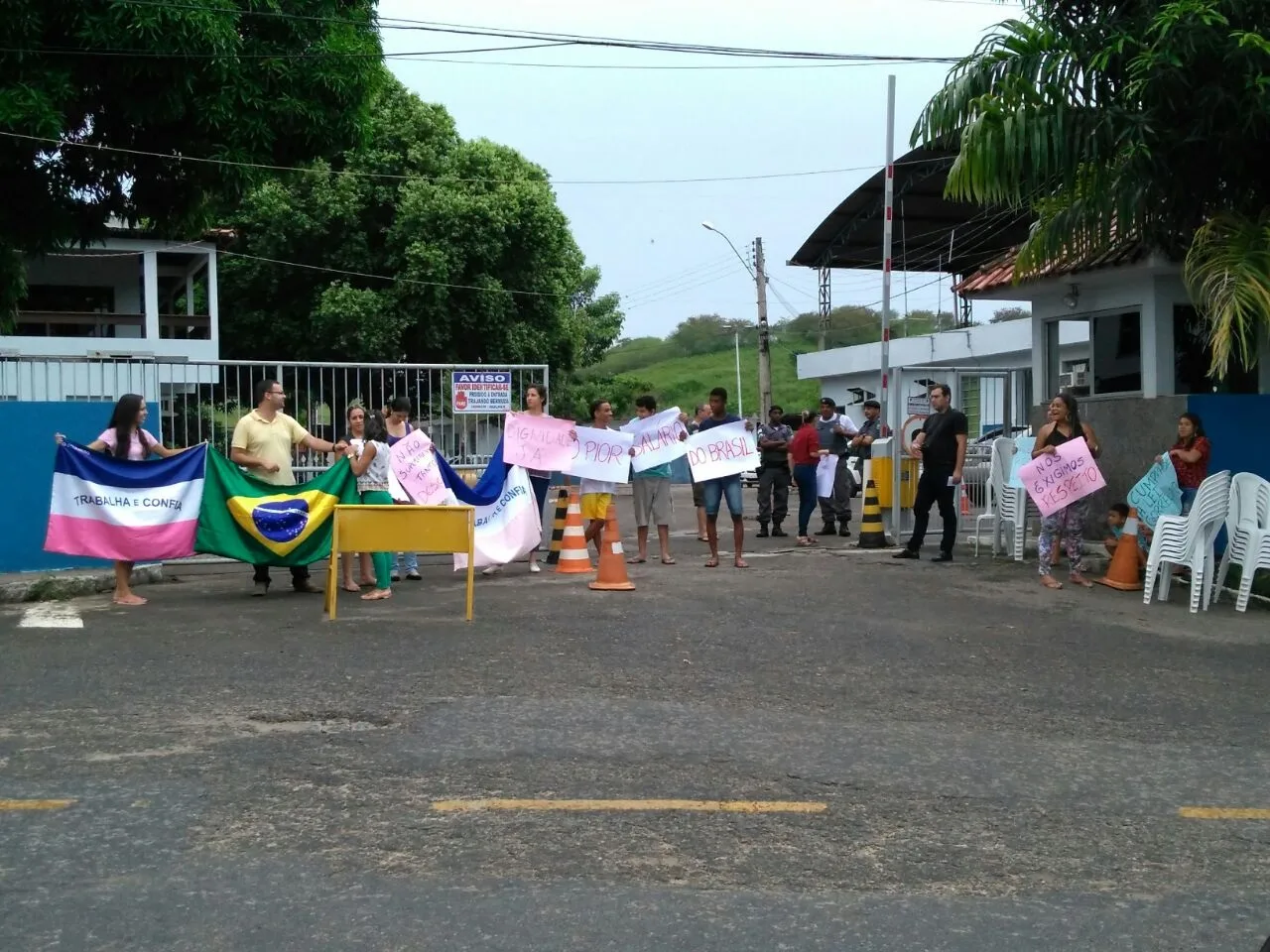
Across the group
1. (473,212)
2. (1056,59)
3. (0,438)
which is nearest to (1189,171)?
(1056,59)

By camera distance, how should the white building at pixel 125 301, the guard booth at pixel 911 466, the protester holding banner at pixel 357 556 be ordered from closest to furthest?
the protester holding banner at pixel 357 556 < the guard booth at pixel 911 466 < the white building at pixel 125 301

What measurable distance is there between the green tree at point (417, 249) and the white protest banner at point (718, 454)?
19.8m

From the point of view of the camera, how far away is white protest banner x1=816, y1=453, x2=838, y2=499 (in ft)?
58.5

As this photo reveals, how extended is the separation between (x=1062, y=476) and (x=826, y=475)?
5.56 m

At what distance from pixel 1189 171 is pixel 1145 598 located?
12.9 ft

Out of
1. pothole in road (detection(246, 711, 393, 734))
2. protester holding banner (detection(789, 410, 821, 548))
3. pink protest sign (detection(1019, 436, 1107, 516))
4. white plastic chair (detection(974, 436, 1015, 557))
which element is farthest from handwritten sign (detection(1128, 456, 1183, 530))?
pothole in road (detection(246, 711, 393, 734))

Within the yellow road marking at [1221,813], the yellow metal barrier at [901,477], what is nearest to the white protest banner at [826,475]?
the yellow metal barrier at [901,477]

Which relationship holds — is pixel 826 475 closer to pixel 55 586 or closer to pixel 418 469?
pixel 418 469

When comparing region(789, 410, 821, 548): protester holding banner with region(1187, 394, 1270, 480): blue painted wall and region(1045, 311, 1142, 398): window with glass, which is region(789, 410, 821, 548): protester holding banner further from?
region(1187, 394, 1270, 480): blue painted wall

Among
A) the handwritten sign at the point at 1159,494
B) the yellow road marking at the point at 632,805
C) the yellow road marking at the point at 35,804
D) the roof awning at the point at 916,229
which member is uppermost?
the roof awning at the point at 916,229

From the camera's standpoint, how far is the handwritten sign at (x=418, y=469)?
12891 millimetres

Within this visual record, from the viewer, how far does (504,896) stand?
4.57 m

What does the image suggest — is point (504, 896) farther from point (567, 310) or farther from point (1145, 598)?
point (567, 310)

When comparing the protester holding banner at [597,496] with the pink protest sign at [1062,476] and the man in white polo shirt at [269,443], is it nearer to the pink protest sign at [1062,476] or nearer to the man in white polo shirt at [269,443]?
the man in white polo shirt at [269,443]
